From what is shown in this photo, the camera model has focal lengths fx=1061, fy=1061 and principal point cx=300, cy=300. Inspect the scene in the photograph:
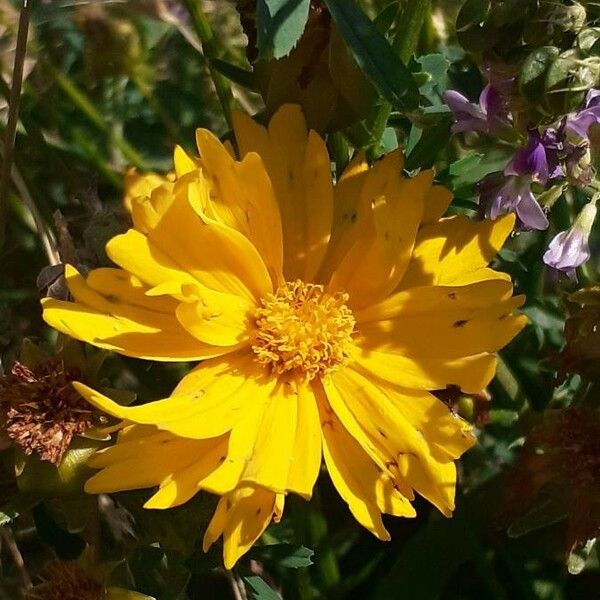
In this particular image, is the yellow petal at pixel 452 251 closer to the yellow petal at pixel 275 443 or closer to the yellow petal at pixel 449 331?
the yellow petal at pixel 449 331

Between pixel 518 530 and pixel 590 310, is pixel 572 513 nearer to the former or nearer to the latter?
pixel 518 530

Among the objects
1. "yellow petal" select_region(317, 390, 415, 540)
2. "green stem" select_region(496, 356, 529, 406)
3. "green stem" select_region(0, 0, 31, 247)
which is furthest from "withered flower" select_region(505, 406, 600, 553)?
"green stem" select_region(0, 0, 31, 247)

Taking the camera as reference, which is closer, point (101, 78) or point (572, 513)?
point (572, 513)

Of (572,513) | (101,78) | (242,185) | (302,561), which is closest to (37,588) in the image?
(302,561)

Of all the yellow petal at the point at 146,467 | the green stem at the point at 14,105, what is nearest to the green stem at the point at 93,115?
the green stem at the point at 14,105

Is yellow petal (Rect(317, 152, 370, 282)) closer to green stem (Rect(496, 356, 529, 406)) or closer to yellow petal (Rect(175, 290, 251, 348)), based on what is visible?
yellow petal (Rect(175, 290, 251, 348))

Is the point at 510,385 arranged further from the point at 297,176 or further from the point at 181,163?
the point at 181,163

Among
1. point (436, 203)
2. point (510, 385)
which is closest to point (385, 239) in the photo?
point (436, 203)
